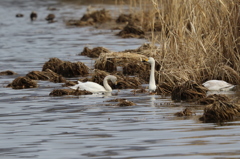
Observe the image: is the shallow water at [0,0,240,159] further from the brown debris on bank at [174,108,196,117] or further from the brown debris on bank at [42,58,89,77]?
the brown debris on bank at [42,58,89,77]

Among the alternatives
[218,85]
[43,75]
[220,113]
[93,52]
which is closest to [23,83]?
[43,75]

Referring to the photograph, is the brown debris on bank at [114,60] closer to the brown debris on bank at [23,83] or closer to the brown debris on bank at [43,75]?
the brown debris on bank at [43,75]

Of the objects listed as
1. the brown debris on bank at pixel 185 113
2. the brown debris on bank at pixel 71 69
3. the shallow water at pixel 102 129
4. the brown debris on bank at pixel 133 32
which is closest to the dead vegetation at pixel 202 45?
the shallow water at pixel 102 129

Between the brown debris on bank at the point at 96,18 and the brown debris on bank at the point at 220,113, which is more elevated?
the brown debris on bank at the point at 96,18

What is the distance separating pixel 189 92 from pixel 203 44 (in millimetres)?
1903

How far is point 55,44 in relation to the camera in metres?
34.0

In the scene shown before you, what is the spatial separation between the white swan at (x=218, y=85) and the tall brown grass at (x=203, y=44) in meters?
0.59

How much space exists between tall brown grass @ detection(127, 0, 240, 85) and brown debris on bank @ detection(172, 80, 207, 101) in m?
0.94

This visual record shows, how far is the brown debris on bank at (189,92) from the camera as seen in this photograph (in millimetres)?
15383

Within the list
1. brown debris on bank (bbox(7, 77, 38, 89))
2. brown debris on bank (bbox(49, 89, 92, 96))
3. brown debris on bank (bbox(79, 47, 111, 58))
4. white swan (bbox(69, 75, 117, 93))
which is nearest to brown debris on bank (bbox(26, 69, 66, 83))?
brown debris on bank (bbox(7, 77, 38, 89))

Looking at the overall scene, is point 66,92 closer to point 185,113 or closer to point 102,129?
point 185,113

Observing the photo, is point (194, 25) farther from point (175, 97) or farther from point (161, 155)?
point (161, 155)

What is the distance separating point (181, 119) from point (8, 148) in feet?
11.7

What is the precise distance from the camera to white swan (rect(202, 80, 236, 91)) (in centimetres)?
1602
